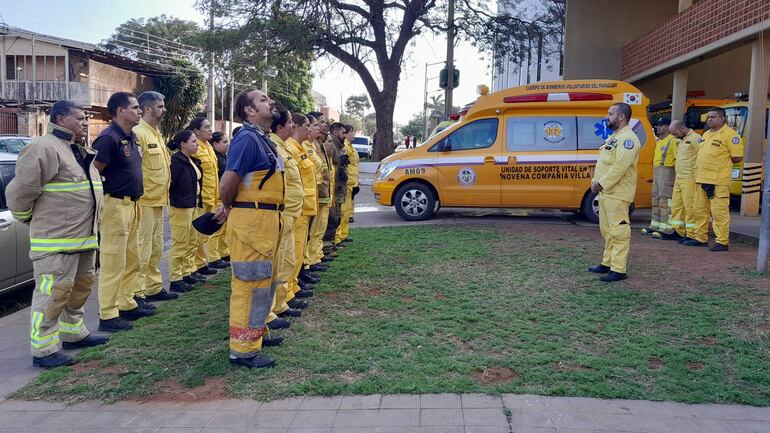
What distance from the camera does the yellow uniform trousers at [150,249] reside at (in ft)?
18.6

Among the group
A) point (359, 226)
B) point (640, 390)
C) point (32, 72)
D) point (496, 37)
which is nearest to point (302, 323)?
point (640, 390)

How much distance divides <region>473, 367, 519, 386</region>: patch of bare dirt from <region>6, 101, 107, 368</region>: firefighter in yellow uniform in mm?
2947

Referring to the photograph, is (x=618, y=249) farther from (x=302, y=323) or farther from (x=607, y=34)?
(x=607, y=34)

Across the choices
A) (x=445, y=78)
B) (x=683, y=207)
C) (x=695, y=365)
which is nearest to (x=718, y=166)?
(x=683, y=207)

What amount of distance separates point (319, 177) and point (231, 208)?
2764 mm

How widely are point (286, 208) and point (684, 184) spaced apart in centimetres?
640

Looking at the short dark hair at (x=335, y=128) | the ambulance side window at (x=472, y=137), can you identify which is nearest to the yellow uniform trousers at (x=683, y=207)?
the ambulance side window at (x=472, y=137)

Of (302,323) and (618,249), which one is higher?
(618,249)

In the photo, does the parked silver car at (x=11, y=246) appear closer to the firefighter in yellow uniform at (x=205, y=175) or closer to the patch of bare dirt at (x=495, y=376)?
the firefighter in yellow uniform at (x=205, y=175)

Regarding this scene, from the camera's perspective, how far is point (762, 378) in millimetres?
3957

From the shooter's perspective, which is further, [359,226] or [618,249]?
[359,226]

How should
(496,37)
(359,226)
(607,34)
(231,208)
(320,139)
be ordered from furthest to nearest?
(496,37), (607,34), (359,226), (320,139), (231,208)

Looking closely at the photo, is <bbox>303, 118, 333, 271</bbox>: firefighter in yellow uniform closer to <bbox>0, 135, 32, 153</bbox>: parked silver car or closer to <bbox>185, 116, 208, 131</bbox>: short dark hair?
<bbox>185, 116, 208, 131</bbox>: short dark hair

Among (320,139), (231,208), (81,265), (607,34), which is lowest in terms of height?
(81,265)
